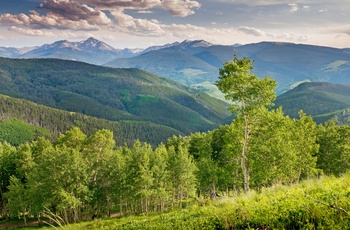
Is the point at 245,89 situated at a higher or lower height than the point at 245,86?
lower

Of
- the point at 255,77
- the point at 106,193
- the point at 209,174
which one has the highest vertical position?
the point at 255,77

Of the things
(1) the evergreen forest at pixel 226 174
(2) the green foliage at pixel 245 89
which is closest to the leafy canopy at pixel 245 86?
(2) the green foliage at pixel 245 89

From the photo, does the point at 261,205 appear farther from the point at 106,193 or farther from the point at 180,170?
the point at 106,193

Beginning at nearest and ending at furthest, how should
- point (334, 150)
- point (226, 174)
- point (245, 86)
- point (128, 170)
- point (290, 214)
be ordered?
point (290, 214) → point (245, 86) → point (226, 174) → point (334, 150) → point (128, 170)

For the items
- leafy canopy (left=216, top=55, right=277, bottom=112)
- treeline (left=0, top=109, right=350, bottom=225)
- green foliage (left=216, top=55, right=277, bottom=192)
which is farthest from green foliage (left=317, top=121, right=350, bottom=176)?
leafy canopy (left=216, top=55, right=277, bottom=112)

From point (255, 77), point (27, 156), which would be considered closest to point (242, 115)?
point (255, 77)

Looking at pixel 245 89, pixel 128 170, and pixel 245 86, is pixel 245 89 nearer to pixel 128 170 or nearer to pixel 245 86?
pixel 245 86

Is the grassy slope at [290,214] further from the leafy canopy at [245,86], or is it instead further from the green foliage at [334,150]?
the green foliage at [334,150]

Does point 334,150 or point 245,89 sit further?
point 334,150

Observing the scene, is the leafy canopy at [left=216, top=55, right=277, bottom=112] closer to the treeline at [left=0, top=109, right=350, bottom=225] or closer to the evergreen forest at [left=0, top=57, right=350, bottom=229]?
the evergreen forest at [left=0, top=57, right=350, bottom=229]

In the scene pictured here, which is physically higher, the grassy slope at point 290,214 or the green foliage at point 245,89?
the green foliage at point 245,89

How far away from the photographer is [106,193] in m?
69.9

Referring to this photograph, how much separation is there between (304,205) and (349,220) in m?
1.60

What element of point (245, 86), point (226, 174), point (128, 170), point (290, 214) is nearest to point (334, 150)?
point (226, 174)
